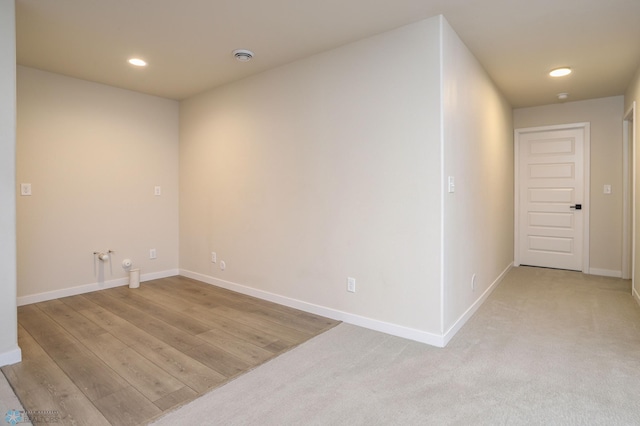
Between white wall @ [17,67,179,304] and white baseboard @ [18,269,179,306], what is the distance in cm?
1

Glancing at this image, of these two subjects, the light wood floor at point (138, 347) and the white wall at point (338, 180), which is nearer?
the light wood floor at point (138, 347)

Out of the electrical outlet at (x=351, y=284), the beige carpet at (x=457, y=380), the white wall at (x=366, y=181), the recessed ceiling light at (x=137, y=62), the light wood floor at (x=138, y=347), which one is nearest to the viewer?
the beige carpet at (x=457, y=380)

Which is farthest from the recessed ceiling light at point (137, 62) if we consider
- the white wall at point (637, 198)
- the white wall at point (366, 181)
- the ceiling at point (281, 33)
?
the white wall at point (637, 198)

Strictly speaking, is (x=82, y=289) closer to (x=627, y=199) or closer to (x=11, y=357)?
(x=11, y=357)

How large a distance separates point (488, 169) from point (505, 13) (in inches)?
68.7

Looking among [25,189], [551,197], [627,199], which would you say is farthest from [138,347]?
[627,199]

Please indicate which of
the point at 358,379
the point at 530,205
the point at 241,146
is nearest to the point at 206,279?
the point at 241,146

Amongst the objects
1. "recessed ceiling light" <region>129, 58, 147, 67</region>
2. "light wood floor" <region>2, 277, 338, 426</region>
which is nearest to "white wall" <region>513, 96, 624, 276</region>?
→ "light wood floor" <region>2, 277, 338, 426</region>

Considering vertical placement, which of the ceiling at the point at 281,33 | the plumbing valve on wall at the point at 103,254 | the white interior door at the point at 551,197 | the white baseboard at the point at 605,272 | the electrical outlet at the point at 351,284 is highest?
the ceiling at the point at 281,33

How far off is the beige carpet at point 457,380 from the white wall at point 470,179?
0.38m

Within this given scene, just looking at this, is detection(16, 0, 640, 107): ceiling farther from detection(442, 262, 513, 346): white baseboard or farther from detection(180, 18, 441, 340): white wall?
detection(442, 262, 513, 346): white baseboard

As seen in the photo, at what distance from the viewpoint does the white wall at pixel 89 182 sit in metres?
3.72

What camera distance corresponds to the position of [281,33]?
2.86 metres

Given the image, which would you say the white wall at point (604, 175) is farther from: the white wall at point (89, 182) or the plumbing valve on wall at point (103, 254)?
the plumbing valve on wall at point (103, 254)
